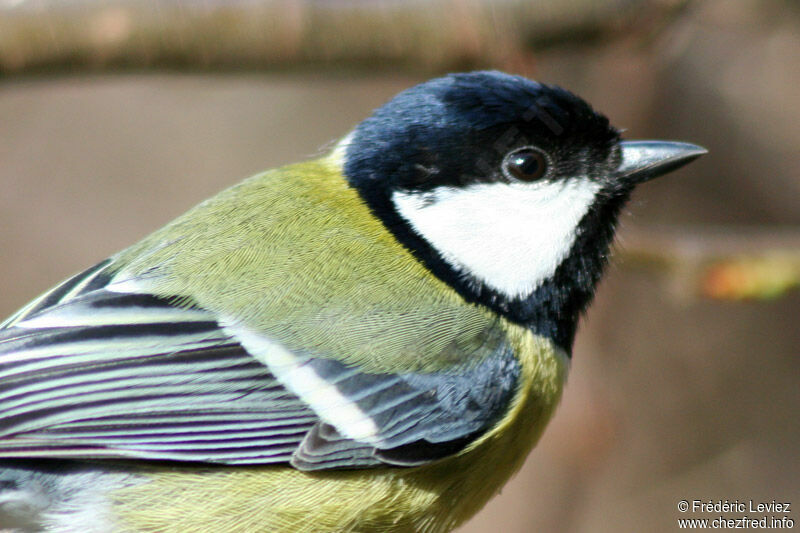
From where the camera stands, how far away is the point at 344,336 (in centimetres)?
158

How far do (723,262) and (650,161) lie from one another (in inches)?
22.6

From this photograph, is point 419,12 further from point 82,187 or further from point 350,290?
point 82,187

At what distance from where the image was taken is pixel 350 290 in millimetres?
1627

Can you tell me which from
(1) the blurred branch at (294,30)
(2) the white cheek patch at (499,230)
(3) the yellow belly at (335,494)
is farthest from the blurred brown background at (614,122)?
(3) the yellow belly at (335,494)

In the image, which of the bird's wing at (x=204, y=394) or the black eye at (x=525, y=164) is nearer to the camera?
the bird's wing at (x=204, y=394)

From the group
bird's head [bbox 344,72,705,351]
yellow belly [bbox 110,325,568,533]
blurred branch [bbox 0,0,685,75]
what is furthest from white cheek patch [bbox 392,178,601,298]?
blurred branch [bbox 0,0,685,75]

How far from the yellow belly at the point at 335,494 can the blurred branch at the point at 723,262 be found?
79 centimetres

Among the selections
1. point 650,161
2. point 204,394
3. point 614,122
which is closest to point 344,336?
point 204,394

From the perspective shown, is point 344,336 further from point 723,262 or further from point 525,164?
point 723,262

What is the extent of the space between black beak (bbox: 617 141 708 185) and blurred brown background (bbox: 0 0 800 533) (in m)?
0.15

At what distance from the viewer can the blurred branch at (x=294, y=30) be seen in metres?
2.25

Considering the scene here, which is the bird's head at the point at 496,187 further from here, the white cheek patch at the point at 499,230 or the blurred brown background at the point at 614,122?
the blurred brown background at the point at 614,122

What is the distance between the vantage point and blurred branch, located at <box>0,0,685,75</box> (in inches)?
88.7

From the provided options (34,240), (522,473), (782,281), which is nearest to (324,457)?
(782,281)
